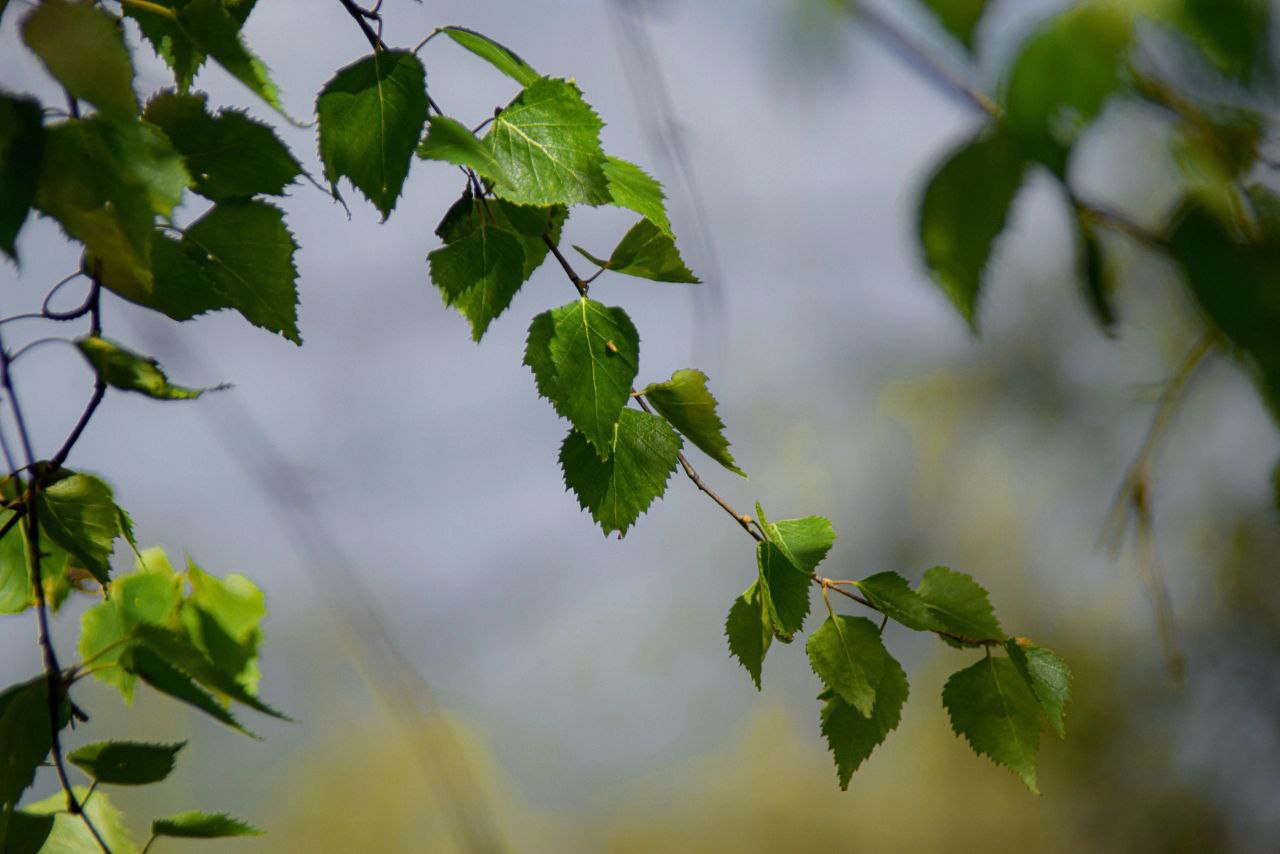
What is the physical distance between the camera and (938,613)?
38 cm

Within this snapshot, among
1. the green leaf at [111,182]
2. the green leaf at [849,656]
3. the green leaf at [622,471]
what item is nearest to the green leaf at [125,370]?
the green leaf at [111,182]

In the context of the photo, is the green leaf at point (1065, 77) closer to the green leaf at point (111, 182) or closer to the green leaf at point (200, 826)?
the green leaf at point (111, 182)

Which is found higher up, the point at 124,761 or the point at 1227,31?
the point at 1227,31

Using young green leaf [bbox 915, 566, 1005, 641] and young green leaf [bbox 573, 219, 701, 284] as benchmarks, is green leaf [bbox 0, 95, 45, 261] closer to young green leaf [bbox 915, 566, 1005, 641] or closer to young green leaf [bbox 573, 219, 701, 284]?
young green leaf [bbox 573, 219, 701, 284]

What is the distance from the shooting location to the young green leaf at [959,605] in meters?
0.38

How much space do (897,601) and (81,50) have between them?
31 centimetres

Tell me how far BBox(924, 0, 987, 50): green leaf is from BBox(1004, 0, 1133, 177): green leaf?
13 millimetres

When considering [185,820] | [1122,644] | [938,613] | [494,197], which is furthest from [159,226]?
[1122,644]

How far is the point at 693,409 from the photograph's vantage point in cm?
37

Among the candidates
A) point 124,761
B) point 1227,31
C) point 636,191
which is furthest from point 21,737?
point 1227,31

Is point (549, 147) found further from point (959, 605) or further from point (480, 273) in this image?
point (959, 605)

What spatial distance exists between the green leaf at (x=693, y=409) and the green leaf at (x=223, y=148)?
15 centimetres

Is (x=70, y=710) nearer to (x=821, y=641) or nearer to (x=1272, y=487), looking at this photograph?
(x=821, y=641)

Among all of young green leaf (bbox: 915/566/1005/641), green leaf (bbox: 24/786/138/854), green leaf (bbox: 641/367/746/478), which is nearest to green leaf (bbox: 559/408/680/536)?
green leaf (bbox: 641/367/746/478)
